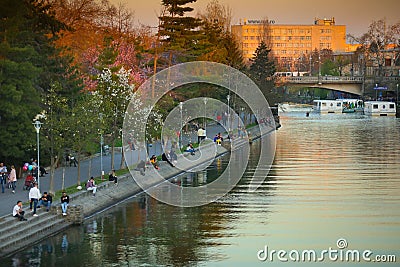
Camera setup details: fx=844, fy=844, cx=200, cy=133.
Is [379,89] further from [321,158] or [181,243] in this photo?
[181,243]

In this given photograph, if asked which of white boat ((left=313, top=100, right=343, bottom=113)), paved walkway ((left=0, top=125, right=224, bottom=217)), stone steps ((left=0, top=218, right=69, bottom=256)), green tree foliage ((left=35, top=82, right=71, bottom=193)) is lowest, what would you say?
stone steps ((left=0, top=218, right=69, bottom=256))

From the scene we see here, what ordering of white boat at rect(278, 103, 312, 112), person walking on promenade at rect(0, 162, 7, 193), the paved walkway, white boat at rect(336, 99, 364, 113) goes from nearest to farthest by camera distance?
the paved walkway
person walking on promenade at rect(0, 162, 7, 193)
white boat at rect(336, 99, 364, 113)
white boat at rect(278, 103, 312, 112)

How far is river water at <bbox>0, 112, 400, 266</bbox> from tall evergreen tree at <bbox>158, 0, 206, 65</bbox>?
1823 centimetres

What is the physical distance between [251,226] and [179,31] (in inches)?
1586

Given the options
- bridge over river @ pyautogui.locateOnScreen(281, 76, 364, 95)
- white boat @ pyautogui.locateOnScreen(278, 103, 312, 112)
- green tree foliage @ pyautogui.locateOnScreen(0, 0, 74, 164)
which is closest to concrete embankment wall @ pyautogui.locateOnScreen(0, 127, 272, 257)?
green tree foliage @ pyautogui.locateOnScreen(0, 0, 74, 164)

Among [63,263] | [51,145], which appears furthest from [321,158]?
[63,263]

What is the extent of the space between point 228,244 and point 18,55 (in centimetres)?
1705

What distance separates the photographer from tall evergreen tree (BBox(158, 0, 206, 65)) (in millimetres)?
71625

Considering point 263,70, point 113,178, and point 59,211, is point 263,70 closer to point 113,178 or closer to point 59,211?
point 113,178

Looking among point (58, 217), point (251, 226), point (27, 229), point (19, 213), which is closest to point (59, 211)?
point (58, 217)

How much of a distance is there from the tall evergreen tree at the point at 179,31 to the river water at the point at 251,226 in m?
18.2

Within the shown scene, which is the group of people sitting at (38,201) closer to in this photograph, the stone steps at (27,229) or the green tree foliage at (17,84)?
the stone steps at (27,229)

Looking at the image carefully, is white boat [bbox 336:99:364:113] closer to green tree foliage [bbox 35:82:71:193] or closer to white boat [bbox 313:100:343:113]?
white boat [bbox 313:100:343:113]

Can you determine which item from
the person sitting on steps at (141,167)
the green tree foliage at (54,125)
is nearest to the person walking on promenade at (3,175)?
the green tree foliage at (54,125)
